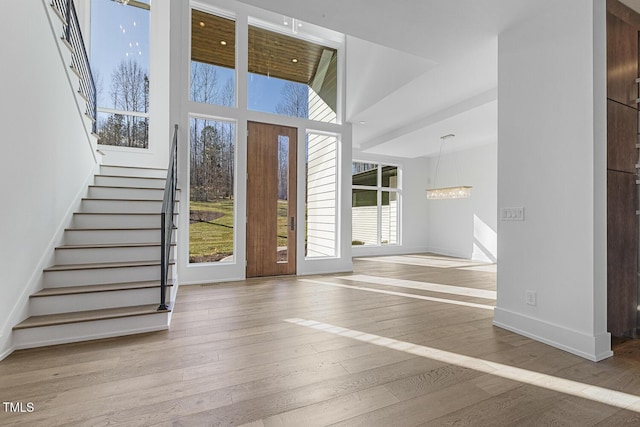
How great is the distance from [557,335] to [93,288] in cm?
421

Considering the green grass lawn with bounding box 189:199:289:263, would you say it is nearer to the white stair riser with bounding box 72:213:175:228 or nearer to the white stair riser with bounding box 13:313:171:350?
the white stair riser with bounding box 72:213:175:228

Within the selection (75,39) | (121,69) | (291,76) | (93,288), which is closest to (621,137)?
(291,76)

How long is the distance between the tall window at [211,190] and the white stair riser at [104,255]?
1295 mm

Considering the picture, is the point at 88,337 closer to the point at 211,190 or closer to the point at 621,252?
the point at 211,190

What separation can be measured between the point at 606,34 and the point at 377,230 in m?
6.54

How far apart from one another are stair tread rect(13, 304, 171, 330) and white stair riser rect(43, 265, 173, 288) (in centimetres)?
34

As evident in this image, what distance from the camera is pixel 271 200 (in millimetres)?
5230

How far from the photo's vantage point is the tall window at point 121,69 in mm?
5508

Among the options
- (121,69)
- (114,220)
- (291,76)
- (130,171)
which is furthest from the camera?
(121,69)

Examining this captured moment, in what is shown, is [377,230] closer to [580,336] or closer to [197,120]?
[197,120]

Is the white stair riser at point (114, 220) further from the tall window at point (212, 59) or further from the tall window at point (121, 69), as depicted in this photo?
the tall window at point (121, 69)

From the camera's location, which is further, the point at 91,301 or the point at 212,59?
the point at 212,59

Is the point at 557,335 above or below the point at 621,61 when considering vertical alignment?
below

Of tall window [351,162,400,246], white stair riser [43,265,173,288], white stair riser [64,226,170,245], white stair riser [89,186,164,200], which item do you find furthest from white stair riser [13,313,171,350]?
tall window [351,162,400,246]
